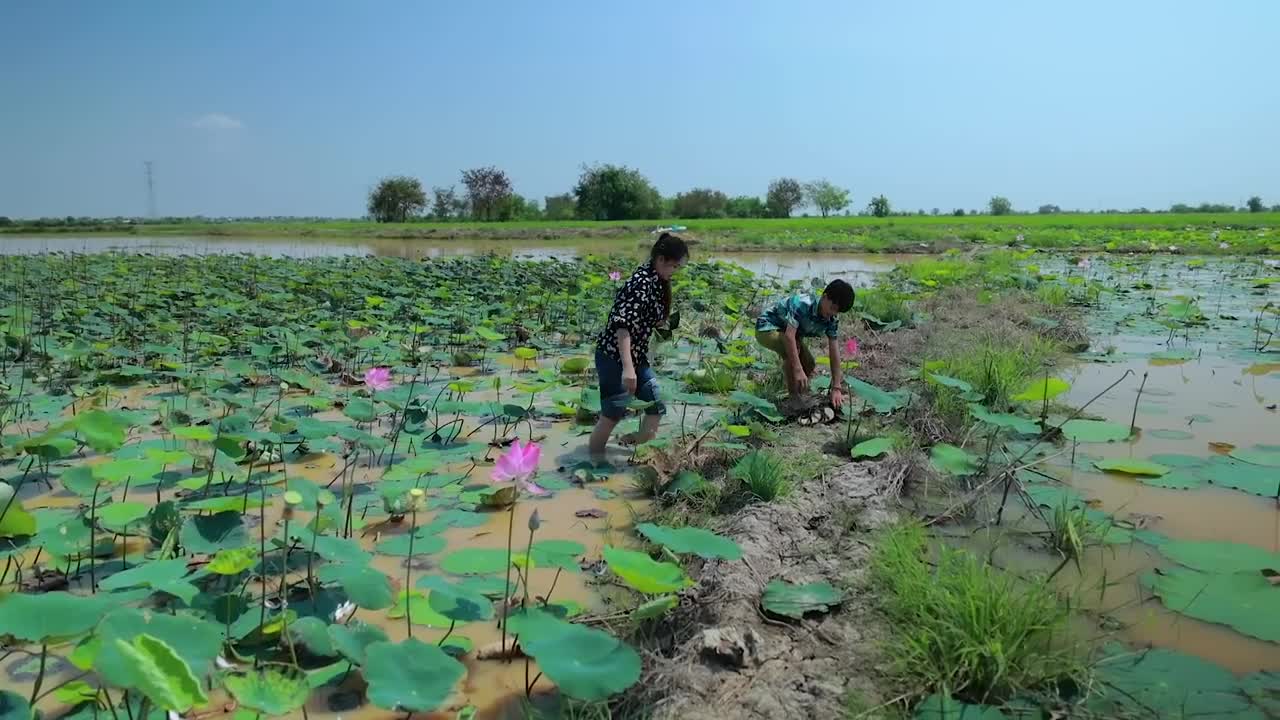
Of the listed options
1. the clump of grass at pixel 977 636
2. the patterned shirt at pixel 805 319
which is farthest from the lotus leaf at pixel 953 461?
the patterned shirt at pixel 805 319

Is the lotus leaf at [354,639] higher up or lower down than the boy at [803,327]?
A: lower down

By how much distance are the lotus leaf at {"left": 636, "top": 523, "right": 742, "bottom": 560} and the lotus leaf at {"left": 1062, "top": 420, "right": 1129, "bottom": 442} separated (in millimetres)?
1833

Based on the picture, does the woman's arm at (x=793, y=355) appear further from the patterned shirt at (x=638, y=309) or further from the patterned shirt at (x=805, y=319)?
the patterned shirt at (x=638, y=309)

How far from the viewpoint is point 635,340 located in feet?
11.8

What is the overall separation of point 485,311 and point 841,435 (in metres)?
4.57

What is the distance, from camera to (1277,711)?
1.59m

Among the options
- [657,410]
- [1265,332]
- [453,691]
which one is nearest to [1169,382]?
[1265,332]

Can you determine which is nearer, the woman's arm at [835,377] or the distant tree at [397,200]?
the woman's arm at [835,377]

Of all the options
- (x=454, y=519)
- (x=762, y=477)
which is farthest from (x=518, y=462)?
Result: (x=762, y=477)

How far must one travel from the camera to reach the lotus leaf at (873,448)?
314 centimetres

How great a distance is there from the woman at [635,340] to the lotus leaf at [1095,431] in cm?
179

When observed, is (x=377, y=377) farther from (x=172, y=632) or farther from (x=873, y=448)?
(x=873, y=448)

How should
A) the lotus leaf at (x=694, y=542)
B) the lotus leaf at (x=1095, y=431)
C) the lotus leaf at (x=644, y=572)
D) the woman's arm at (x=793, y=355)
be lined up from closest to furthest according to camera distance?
the lotus leaf at (x=644, y=572), the lotus leaf at (x=694, y=542), the lotus leaf at (x=1095, y=431), the woman's arm at (x=793, y=355)

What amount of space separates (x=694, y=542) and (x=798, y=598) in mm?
331
